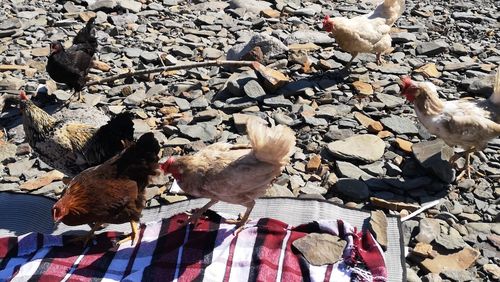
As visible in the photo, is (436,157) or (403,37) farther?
(403,37)

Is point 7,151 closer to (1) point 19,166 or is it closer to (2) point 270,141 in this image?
(1) point 19,166

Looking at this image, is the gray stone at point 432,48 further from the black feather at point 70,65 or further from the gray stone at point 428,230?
the black feather at point 70,65

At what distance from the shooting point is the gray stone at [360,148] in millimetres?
5637

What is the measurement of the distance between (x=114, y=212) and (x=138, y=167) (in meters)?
0.43

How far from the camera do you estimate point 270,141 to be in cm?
388

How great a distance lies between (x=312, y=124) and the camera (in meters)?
6.25

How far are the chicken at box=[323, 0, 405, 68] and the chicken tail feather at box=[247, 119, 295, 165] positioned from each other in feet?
12.2

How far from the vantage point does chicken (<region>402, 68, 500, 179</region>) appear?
16.3ft

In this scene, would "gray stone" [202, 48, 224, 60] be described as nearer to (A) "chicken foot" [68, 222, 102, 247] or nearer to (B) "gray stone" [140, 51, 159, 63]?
(B) "gray stone" [140, 51, 159, 63]

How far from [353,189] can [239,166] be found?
5.20ft

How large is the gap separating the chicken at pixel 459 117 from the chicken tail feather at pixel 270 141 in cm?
191

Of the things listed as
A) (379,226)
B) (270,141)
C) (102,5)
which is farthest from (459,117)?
(102,5)

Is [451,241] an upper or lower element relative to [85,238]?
lower

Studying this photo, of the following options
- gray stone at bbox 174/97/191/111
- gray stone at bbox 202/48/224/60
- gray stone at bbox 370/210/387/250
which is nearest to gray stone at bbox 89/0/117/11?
gray stone at bbox 202/48/224/60
